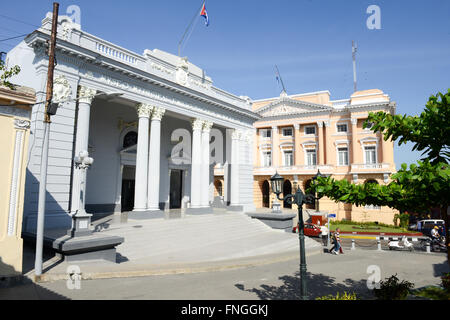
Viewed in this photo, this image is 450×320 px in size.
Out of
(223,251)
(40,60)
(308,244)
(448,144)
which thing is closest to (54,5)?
(40,60)

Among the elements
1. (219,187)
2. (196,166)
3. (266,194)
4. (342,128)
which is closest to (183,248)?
(196,166)

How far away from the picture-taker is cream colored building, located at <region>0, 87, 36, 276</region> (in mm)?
8617

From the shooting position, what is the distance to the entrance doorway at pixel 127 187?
956 inches

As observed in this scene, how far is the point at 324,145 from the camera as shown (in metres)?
40.7

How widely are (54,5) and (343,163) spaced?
36.8m

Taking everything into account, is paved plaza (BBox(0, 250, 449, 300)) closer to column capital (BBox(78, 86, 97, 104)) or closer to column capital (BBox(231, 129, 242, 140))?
column capital (BBox(78, 86, 97, 104))

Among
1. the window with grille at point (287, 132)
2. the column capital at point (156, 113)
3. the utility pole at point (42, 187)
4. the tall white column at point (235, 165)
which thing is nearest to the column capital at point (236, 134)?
the tall white column at point (235, 165)

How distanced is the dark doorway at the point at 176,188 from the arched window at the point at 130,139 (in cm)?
528

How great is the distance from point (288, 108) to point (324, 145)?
742cm

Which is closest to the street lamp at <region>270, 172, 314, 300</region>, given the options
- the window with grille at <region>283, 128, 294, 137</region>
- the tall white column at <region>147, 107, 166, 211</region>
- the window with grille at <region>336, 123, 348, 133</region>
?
the tall white column at <region>147, 107, 166, 211</region>

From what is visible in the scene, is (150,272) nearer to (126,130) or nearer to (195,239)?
(195,239)

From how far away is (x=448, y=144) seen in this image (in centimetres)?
517

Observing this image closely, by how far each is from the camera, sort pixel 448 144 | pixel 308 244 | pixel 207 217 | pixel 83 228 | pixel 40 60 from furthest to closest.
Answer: pixel 207 217, pixel 308 244, pixel 40 60, pixel 83 228, pixel 448 144
